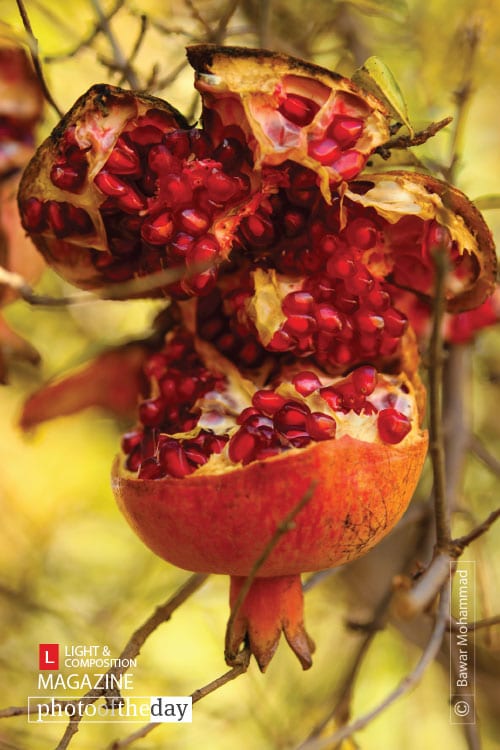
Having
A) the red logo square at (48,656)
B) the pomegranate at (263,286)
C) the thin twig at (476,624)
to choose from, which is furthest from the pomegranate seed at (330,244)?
the red logo square at (48,656)

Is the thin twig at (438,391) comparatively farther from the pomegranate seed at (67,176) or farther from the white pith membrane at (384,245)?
the pomegranate seed at (67,176)

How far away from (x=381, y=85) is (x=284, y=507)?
388 mm

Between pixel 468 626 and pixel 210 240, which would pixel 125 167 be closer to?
pixel 210 240

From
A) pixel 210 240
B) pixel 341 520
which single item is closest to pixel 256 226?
pixel 210 240

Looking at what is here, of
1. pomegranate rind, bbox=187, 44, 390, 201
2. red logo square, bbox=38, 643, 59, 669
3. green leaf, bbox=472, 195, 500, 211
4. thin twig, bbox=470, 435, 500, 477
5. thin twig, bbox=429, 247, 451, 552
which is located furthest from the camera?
thin twig, bbox=470, 435, 500, 477

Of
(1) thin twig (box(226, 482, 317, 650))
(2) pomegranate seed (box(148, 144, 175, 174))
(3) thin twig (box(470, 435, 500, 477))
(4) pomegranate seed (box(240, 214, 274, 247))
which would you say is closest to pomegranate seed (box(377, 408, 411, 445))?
(1) thin twig (box(226, 482, 317, 650))

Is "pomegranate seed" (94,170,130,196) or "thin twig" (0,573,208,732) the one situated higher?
"pomegranate seed" (94,170,130,196)

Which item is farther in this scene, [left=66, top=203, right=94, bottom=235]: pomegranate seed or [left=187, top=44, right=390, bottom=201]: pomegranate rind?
[left=66, top=203, right=94, bottom=235]: pomegranate seed

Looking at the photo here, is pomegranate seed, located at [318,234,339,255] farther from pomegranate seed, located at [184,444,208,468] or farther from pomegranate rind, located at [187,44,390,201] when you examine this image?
pomegranate seed, located at [184,444,208,468]

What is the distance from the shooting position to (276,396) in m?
0.81

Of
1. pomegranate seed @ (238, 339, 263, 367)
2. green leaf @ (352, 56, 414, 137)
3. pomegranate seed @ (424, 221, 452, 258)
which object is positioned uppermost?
green leaf @ (352, 56, 414, 137)

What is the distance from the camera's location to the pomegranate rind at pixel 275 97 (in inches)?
27.9

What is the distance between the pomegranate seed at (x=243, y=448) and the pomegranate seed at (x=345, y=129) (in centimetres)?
28

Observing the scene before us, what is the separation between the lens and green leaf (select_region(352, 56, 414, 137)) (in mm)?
748
